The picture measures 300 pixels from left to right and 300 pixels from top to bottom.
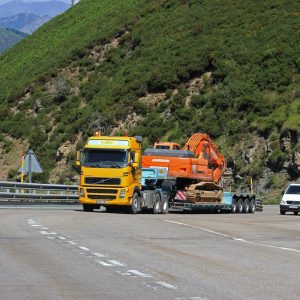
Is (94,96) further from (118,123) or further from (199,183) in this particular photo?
(199,183)

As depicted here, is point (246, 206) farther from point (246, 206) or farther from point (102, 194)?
point (102, 194)

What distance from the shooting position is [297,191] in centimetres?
4203

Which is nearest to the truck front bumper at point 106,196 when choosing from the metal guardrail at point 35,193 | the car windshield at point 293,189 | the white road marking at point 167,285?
the metal guardrail at point 35,193

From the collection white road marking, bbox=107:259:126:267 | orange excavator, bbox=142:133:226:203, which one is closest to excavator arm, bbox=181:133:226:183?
orange excavator, bbox=142:133:226:203

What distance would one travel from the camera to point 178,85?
70.4 meters

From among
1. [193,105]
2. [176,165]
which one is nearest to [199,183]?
[176,165]

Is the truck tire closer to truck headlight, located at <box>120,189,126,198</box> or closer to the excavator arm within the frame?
the excavator arm

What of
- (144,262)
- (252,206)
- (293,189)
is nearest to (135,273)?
(144,262)

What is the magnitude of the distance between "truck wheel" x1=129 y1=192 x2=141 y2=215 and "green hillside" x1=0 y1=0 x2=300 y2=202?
77.3ft

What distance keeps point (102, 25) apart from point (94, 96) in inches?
734

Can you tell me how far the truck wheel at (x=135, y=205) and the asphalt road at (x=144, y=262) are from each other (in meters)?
10.2

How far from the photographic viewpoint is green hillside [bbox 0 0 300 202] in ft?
202

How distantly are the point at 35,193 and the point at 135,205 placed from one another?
7516mm

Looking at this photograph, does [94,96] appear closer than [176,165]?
No
